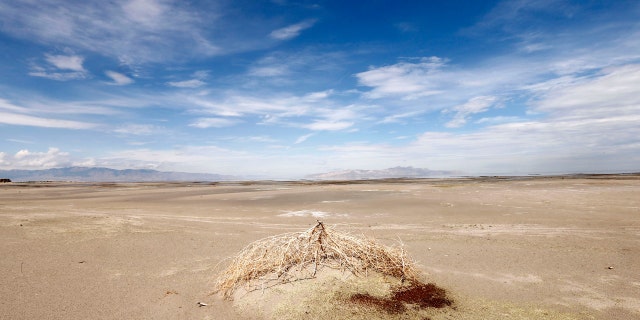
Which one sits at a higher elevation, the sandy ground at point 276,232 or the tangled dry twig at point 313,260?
the tangled dry twig at point 313,260

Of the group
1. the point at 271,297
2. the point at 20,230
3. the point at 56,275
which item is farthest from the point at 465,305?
the point at 20,230

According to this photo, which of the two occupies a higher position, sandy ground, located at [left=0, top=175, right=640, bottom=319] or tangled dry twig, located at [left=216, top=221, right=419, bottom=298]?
tangled dry twig, located at [left=216, top=221, right=419, bottom=298]

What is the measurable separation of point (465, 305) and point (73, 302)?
22.3 feet

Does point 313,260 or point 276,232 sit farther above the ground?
point 313,260

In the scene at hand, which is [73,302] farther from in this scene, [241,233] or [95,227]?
[95,227]

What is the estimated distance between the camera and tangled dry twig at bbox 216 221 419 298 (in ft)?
20.0

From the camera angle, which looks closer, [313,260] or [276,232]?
[313,260]

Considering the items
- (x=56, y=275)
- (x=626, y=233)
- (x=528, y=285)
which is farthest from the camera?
(x=626, y=233)

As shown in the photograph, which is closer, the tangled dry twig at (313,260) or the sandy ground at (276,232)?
the sandy ground at (276,232)

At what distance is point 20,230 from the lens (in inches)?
459

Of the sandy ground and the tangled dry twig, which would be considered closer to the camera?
the sandy ground

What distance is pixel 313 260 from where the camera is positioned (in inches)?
246

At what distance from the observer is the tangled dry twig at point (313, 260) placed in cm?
610

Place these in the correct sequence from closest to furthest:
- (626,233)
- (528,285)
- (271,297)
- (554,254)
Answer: (271,297), (528,285), (554,254), (626,233)
